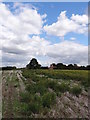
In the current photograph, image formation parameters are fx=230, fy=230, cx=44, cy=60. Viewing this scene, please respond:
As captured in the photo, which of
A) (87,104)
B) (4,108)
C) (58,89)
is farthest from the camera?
(58,89)

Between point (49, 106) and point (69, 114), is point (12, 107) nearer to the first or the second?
point (49, 106)

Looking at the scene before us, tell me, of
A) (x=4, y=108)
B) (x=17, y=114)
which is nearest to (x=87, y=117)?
(x=17, y=114)

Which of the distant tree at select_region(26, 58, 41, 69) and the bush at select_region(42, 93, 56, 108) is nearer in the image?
→ the bush at select_region(42, 93, 56, 108)

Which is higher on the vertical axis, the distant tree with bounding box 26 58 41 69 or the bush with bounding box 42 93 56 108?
the distant tree with bounding box 26 58 41 69

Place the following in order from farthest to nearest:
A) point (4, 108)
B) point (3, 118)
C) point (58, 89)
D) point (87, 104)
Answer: point (58, 89), point (87, 104), point (4, 108), point (3, 118)

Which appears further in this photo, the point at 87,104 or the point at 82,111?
the point at 87,104

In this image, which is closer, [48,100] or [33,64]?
[48,100]

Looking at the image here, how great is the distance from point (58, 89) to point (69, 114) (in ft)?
15.2

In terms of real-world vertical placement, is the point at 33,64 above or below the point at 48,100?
above

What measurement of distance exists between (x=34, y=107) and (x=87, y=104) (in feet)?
8.96

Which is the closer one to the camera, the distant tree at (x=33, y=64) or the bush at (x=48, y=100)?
the bush at (x=48, y=100)

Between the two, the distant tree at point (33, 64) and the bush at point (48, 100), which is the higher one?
the distant tree at point (33, 64)

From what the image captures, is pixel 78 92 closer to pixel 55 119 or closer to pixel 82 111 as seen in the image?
pixel 82 111

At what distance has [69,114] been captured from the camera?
7383mm
